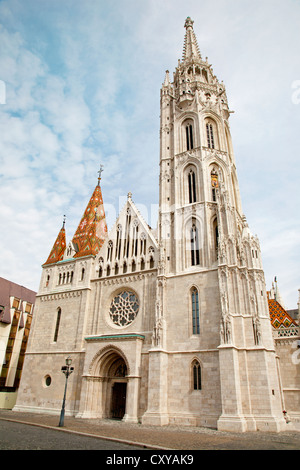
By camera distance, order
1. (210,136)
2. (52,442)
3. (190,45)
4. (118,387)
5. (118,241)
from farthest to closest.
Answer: (190,45), (210,136), (118,241), (118,387), (52,442)

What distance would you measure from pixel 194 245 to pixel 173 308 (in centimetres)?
442

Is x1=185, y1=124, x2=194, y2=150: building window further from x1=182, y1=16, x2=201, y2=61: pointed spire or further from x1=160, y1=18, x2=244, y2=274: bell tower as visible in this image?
x1=182, y1=16, x2=201, y2=61: pointed spire

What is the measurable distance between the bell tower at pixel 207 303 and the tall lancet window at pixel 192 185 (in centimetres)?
9

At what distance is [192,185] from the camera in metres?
23.7

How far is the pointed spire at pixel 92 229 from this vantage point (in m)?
25.3

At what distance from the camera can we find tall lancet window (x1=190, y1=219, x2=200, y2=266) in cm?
2058

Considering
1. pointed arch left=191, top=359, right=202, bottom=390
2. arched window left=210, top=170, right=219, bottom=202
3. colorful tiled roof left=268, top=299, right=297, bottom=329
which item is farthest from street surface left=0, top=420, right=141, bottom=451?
colorful tiled roof left=268, top=299, right=297, bottom=329

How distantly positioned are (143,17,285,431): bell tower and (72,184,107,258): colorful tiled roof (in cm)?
619

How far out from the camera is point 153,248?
22.0 metres

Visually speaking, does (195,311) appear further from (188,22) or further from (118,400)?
(188,22)

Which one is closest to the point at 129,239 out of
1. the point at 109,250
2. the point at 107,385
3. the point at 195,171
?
the point at 109,250

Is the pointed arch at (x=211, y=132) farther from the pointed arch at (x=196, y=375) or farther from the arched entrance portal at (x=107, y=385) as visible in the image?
the arched entrance portal at (x=107, y=385)
